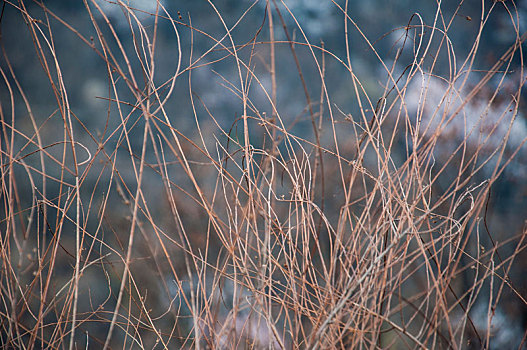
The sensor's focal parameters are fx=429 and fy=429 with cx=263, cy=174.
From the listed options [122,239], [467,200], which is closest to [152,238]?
[122,239]

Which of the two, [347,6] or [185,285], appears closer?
[185,285]

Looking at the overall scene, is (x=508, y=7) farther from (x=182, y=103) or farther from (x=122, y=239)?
(x=122, y=239)

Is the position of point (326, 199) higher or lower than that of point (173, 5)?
lower

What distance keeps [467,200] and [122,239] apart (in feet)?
2.75

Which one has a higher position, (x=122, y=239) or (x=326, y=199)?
(x=326, y=199)

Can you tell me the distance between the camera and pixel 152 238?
105cm

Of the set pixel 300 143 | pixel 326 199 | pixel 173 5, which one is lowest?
pixel 326 199

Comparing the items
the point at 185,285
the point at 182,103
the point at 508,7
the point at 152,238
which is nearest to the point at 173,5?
the point at 182,103

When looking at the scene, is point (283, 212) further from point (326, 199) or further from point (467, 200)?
point (467, 200)

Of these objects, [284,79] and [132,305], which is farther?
[284,79]

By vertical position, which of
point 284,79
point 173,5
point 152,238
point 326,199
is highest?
point 173,5

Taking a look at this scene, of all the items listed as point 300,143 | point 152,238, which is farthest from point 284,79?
point 152,238

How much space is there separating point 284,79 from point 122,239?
1.88 feet

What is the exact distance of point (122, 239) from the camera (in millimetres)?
1034
